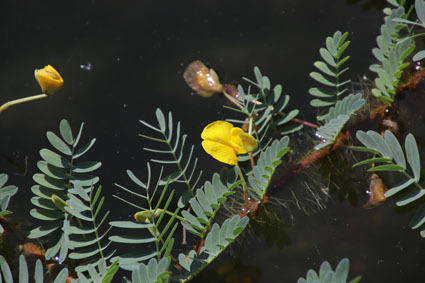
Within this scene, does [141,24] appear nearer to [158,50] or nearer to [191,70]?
[158,50]

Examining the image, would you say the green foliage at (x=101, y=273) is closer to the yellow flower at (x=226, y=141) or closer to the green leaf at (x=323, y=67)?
the yellow flower at (x=226, y=141)

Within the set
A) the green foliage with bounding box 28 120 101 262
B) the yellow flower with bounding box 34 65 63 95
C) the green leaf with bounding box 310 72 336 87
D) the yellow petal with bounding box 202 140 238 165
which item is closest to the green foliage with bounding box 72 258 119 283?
the green foliage with bounding box 28 120 101 262

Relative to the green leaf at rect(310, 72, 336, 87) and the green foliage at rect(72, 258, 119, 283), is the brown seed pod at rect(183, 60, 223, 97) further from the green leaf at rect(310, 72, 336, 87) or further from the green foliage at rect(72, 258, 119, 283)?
the green foliage at rect(72, 258, 119, 283)

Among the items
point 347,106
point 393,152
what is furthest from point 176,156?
point 393,152

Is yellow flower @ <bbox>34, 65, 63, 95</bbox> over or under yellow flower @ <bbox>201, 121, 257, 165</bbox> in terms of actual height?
over

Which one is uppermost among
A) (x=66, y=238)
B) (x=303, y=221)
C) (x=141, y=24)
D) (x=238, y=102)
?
(x=141, y=24)

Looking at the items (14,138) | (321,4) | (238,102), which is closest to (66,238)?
(14,138)

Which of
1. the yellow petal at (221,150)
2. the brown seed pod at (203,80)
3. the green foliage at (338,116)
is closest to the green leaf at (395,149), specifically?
the green foliage at (338,116)
